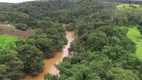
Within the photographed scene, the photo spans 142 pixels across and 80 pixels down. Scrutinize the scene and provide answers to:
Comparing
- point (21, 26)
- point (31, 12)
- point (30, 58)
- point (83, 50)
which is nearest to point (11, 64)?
point (30, 58)

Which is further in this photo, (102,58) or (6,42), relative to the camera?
(6,42)

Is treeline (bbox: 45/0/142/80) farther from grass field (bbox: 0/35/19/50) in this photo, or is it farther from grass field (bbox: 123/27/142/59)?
grass field (bbox: 0/35/19/50)

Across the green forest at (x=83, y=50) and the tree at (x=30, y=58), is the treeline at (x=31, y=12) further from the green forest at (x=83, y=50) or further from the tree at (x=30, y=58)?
the tree at (x=30, y=58)

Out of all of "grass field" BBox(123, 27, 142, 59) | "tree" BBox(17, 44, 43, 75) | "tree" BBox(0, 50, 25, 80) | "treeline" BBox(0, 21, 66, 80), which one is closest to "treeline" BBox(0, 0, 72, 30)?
"treeline" BBox(0, 21, 66, 80)

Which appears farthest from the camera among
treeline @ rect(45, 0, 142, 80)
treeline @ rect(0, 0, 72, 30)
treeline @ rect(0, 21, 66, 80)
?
treeline @ rect(0, 0, 72, 30)

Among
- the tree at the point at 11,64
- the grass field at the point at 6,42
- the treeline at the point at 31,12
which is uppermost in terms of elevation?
the treeline at the point at 31,12

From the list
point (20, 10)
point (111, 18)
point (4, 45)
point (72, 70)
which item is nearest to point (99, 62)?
point (72, 70)

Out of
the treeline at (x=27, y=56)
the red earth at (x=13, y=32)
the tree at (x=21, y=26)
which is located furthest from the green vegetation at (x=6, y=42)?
the tree at (x=21, y=26)

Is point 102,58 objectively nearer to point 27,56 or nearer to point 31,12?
point 27,56

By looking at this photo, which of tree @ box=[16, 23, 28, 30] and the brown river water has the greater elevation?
tree @ box=[16, 23, 28, 30]

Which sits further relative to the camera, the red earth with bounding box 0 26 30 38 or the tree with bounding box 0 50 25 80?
the red earth with bounding box 0 26 30 38
